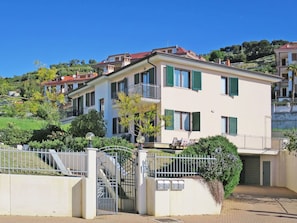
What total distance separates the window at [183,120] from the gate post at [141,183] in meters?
12.1

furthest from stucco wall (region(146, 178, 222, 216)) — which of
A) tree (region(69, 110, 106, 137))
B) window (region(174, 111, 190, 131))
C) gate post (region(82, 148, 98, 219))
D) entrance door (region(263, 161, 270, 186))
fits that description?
tree (region(69, 110, 106, 137))

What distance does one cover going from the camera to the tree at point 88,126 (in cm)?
2880

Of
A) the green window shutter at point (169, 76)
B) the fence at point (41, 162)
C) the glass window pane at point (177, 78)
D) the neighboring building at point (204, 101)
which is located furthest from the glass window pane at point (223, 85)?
→ the fence at point (41, 162)

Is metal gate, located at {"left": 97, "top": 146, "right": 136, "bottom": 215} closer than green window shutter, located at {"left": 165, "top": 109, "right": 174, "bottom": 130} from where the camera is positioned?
Yes

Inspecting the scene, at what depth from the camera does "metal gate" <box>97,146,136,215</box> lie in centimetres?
1348

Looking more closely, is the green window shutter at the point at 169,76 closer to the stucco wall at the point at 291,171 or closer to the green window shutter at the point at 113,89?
the green window shutter at the point at 113,89

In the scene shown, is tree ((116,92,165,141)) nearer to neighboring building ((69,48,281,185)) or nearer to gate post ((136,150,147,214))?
neighboring building ((69,48,281,185))

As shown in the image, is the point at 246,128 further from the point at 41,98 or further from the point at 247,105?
the point at 41,98

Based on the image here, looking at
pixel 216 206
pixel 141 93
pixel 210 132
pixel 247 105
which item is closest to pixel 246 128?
pixel 247 105

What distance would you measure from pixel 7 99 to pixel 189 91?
3907cm

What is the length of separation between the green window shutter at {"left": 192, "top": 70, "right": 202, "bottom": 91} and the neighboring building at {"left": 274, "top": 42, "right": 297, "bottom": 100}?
1576 inches

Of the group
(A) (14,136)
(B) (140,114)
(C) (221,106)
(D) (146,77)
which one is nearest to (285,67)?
(C) (221,106)

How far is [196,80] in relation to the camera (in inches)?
1088

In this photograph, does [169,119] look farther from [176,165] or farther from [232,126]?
[176,165]
